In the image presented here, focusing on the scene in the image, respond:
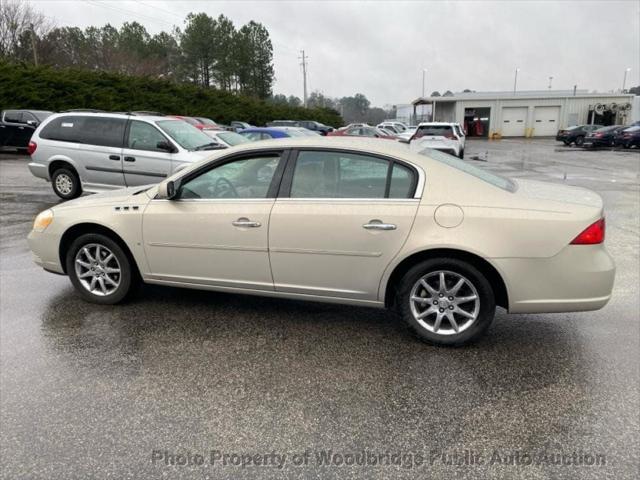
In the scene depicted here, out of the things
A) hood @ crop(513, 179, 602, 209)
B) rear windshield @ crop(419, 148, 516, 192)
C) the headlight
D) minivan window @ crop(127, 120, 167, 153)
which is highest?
minivan window @ crop(127, 120, 167, 153)

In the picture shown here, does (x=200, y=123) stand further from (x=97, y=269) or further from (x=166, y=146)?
(x=97, y=269)

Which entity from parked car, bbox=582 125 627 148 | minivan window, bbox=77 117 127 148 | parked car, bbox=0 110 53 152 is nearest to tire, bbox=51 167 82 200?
minivan window, bbox=77 117 127 148

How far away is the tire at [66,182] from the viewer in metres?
9.41

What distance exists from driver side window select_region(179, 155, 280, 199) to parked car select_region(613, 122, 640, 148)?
32524 mm

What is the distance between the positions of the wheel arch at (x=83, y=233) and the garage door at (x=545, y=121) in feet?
167

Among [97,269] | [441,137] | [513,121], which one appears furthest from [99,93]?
[513,121]

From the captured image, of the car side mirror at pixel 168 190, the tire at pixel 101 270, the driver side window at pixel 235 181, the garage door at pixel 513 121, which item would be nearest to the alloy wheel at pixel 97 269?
the tire at pixel 101 270

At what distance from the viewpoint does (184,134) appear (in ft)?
30.3

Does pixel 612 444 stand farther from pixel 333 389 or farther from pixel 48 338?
pixel 48 338

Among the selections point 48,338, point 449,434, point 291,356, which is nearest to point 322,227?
point 291,356

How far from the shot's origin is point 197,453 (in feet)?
8.30

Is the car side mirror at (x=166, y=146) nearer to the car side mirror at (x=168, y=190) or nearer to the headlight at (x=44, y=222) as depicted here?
the headlight at (x=44, y=222)

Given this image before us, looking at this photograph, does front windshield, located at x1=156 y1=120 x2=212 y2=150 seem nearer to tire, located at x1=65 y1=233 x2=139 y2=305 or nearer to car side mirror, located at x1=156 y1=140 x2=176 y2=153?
car side mirror, located at x1=156 y1=140 x2=176 y2=153

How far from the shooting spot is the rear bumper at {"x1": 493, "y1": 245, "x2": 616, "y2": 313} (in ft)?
10.9
